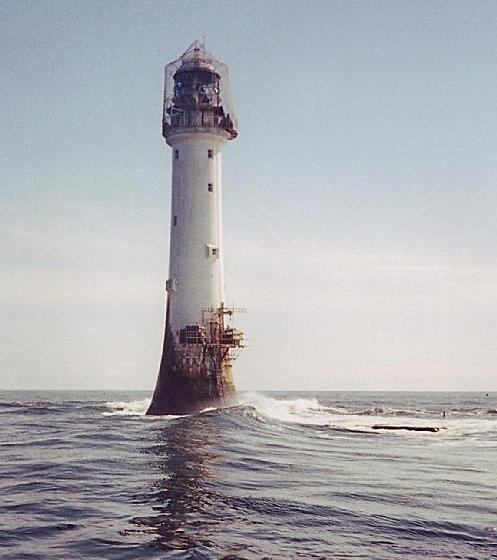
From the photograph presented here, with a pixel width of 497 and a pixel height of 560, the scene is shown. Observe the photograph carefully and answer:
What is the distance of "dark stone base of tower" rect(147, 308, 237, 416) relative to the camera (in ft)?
159

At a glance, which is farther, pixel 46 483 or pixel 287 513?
pixel 46 483

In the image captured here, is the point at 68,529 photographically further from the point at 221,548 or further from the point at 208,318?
the point at 208,318

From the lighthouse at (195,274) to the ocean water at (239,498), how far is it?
41.6 feet

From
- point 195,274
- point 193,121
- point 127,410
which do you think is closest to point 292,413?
point 127,410

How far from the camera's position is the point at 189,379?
48.8 metres

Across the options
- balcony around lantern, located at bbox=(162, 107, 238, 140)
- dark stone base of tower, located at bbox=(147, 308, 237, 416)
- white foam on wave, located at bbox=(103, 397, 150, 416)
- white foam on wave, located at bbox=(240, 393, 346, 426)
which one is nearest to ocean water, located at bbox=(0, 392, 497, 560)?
dark stone base of tower, located at bbox=(147, 308, 237, 416)

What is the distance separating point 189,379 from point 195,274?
737 centimetres

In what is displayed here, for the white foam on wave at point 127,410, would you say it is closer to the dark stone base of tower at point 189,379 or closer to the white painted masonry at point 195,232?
the dark stone base of tower at point 189,379

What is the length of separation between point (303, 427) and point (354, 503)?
2511 centimetres

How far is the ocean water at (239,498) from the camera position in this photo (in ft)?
48.9

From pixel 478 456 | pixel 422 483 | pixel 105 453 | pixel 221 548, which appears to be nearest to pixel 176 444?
pixel 105 453

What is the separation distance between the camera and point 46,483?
70.6 feet

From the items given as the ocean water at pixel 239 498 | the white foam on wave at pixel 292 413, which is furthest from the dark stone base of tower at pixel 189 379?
the ocean water at pixel 239 498

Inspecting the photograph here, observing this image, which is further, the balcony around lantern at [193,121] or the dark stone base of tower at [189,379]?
the balcony around lantern at [193,121]
